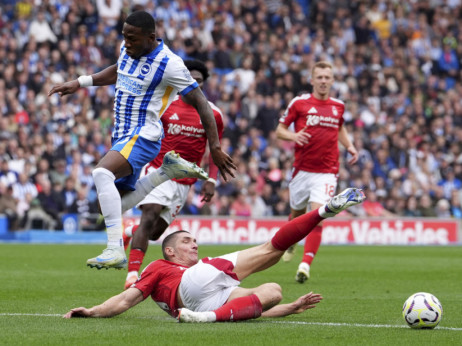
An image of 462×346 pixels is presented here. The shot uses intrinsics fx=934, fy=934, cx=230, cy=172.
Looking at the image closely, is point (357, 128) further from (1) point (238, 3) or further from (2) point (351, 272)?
(2) point (351, 272)

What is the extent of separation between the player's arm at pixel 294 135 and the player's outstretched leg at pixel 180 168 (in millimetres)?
3709

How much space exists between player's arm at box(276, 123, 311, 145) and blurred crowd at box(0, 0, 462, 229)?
9904 mm

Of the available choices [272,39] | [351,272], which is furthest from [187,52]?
[351,272]

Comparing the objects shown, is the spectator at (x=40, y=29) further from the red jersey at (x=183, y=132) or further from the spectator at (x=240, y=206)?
the red jersey at (x=183, y=132)

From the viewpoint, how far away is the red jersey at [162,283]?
7.54m

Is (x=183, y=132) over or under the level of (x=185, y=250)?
over

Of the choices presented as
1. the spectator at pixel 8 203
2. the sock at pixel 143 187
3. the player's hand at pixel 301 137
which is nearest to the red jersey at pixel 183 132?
the player's hand at pixel 301 137

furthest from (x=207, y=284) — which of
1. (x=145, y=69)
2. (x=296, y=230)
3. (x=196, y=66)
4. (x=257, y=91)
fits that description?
(x=257, y=91)

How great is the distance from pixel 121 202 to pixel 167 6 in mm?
19419

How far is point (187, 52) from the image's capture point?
88.3ft

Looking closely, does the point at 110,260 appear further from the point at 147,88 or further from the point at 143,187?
the point at 147,88

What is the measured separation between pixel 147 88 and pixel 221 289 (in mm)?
2275

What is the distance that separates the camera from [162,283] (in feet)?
25.0

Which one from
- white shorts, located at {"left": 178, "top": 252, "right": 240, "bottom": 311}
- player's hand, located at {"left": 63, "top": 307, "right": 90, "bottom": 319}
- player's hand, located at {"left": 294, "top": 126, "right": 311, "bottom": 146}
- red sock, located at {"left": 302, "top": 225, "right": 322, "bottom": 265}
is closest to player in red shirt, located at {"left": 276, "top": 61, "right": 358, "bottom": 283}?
player's hand, located at {"left": 294, "top": 126, "right": 311, "bottom": 146}
